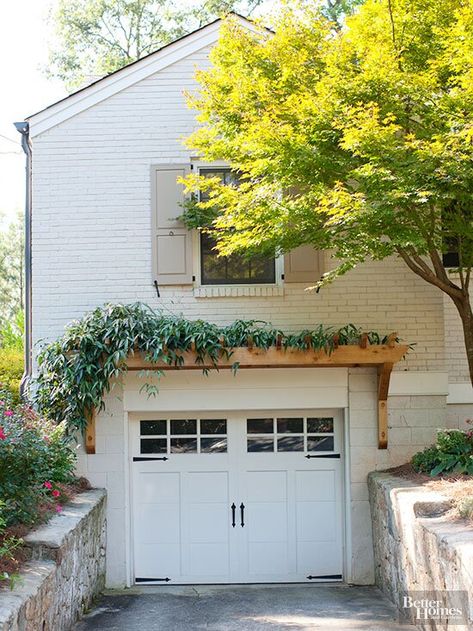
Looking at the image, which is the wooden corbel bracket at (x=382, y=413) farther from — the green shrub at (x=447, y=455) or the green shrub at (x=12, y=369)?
the green shrub at (x=12, y=369)

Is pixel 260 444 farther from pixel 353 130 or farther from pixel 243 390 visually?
pixel 353 130

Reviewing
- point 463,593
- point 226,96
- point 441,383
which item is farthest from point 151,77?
point 463,593

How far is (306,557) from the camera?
10.6m

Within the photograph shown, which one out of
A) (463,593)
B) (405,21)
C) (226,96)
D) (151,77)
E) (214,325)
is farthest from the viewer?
(151,77)

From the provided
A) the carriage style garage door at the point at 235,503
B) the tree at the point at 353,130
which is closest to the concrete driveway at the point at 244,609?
the carriage style garage door at the point at 235,503

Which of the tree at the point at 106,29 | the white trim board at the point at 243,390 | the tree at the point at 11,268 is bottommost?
the white trim board at the point at 243,390

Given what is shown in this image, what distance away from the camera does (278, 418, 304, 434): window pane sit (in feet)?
35.2

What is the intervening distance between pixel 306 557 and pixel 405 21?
6.33 meters

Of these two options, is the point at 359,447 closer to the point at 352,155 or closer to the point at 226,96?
the point at 352,155

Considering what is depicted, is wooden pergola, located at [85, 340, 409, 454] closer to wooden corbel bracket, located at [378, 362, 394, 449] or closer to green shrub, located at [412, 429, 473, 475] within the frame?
wooden corbel bracket, located at [378, 362, 394, 449]

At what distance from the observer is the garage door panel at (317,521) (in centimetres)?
1059

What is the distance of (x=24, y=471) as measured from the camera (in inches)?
276

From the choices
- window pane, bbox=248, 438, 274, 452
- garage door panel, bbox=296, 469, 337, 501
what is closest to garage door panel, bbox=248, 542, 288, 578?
garage door panel, bbox=296, 469, 337, 501

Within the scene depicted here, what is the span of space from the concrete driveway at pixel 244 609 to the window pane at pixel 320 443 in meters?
1.65
